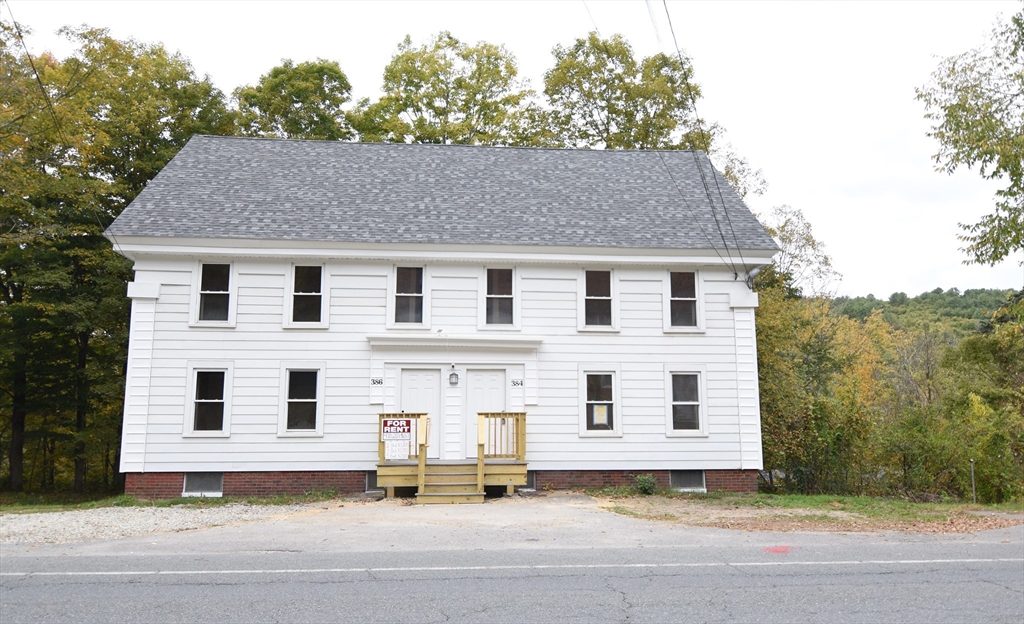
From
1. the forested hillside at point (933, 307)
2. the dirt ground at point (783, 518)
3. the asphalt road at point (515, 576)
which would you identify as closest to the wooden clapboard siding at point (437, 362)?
the dirt ground at point (783, 518)

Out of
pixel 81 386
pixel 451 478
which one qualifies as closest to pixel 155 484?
pixel 451 478

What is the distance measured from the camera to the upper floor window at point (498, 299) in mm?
18328

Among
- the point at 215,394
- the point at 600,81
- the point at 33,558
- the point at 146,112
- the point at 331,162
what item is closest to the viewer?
the point at 33,558

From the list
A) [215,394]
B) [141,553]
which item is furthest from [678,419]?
[141,553]

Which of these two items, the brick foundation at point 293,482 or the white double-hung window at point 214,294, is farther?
the white double-hung window at point 214,294

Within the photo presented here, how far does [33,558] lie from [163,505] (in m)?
6.48

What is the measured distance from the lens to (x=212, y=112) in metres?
29.0

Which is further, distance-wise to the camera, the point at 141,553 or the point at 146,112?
the point at 146,112

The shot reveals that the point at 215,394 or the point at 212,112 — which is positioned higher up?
the point at 212,112

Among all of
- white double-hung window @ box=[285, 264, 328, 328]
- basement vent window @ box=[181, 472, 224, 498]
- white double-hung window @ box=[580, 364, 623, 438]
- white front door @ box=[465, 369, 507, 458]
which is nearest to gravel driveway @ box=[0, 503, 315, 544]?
basement vent window @ box=[181, 472, 224, 498]

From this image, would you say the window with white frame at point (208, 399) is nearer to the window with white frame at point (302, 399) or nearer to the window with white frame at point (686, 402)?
the window with white frame at point (302, 399)

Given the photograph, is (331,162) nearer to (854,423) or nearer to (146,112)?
(146,112)

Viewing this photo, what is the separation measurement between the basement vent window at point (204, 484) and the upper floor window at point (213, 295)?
3.40 metres

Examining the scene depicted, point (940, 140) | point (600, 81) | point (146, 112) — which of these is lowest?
point (940, 140)
